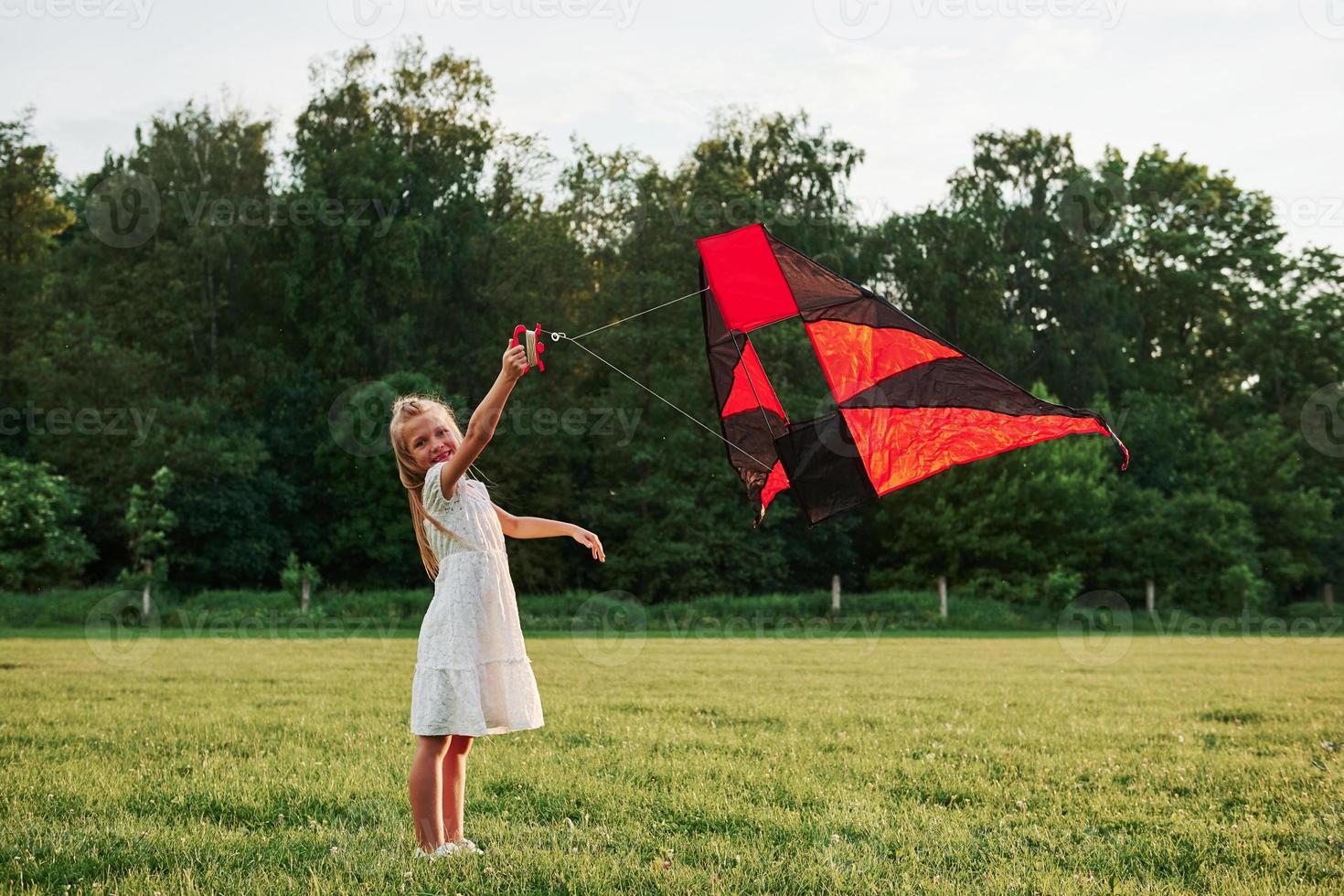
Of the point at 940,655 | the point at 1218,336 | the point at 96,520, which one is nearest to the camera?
the point at 940,655

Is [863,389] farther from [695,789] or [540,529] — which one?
[695,789]

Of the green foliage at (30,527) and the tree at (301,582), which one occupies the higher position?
the green foliage at (30,527)

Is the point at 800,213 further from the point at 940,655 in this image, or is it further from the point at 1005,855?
the point at 1005,855

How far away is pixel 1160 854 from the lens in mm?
5074

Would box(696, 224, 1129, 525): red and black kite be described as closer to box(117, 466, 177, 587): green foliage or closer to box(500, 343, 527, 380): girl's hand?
box(500, 343, 527, 380): girl's hand

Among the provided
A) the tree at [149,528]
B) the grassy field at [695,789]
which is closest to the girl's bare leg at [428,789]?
the grassy field at [695,789]

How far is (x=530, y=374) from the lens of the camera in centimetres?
4434

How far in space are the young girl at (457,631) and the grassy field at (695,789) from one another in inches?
14.1

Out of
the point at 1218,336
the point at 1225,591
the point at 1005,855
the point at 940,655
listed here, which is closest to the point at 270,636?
the point at 940,655

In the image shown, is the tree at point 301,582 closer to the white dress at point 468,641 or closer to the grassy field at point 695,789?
the grassy field at point 695,789

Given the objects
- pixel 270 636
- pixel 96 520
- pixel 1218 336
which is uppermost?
pixel 1218 336

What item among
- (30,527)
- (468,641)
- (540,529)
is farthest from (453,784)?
(30,527)

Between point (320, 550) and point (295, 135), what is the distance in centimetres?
1644

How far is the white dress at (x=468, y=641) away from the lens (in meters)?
4.74
